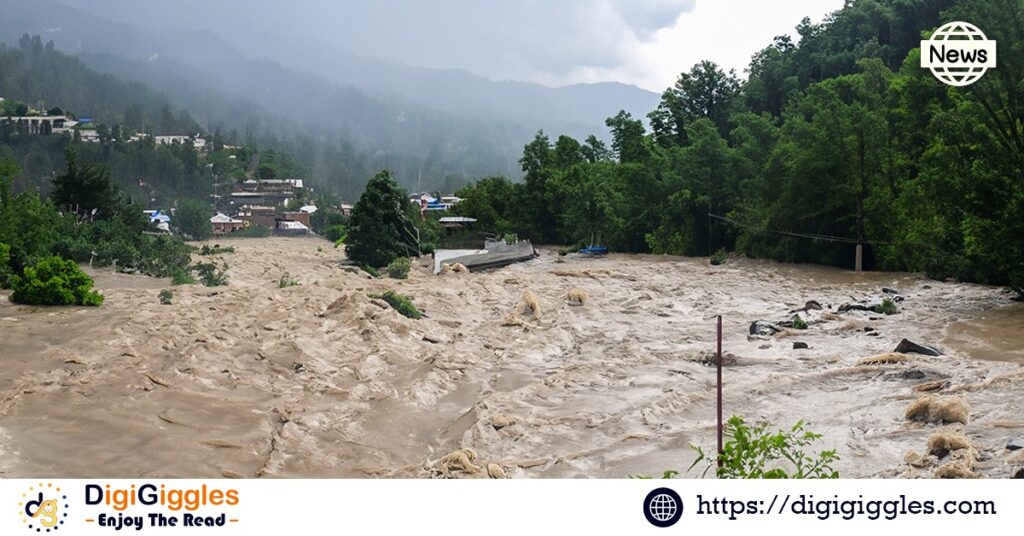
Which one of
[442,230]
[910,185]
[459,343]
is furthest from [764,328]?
[442,230]

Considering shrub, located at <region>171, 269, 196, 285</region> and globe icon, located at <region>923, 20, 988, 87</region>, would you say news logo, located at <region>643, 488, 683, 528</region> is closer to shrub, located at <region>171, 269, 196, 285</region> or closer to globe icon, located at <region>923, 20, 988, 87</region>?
globe icon, located at <region>923, 20, 988, 87</region>

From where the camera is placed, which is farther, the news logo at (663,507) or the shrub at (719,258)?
the shrub at (719,258)

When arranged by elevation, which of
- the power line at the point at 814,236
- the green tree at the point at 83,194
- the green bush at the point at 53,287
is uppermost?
the green tree at the point at 83,194

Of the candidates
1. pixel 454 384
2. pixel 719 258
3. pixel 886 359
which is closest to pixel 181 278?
pixel 454 384

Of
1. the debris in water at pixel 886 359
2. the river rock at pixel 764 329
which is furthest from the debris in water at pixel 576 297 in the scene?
the debris in water at pixel 886 359

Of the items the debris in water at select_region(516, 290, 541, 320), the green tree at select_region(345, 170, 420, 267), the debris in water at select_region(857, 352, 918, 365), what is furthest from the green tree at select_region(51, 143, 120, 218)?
the debris in water at select_region(857, 352, 918, 365)

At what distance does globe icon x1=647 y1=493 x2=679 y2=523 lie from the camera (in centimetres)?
479

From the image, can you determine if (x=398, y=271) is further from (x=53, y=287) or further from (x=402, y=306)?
(x=53, y=287)

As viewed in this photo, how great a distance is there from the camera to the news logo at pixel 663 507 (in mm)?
4785

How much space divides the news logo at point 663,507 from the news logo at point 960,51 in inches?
362

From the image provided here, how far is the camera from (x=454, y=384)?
12.6 meters

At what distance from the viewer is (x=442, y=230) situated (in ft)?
152

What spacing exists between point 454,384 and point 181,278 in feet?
44.7

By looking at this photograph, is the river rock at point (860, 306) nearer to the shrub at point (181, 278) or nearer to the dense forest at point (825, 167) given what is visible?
the dense forest at point (825, 167)
